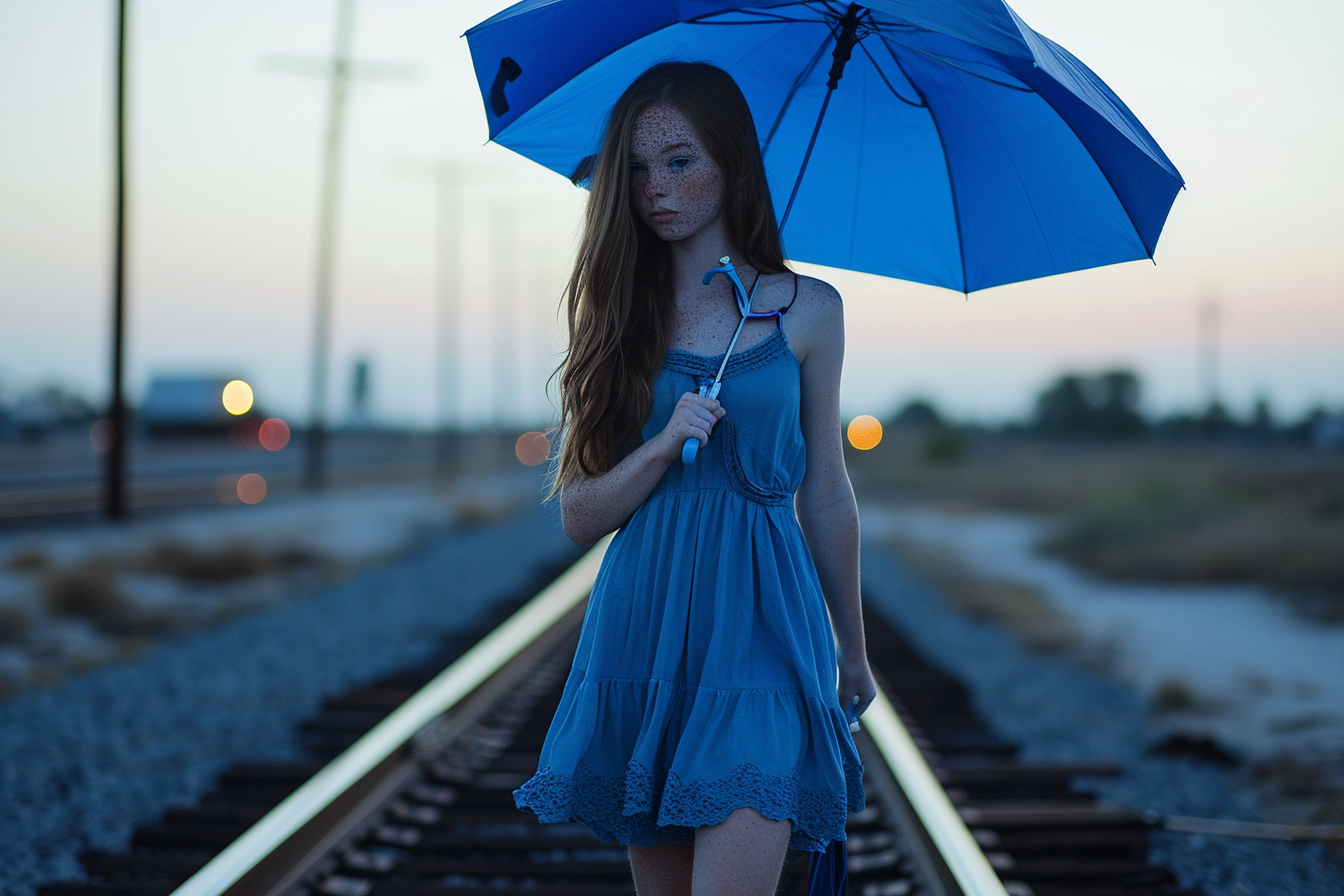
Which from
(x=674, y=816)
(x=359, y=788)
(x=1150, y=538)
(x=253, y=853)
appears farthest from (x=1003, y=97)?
(x=1150, y=538)

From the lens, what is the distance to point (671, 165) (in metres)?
1.95

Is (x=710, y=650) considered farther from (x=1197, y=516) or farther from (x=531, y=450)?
(x=531, y=450)

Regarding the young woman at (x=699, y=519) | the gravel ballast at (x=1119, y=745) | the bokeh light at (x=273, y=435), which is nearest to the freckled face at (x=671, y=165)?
the young woman at (x=699, y=519)

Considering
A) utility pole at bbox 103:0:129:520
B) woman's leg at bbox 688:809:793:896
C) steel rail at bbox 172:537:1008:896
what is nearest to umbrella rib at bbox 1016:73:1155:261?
woman's leg at bbox 688:809:793:896

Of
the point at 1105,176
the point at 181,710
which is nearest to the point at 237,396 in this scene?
the point at 181,710

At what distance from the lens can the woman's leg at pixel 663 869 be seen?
76.6 inches

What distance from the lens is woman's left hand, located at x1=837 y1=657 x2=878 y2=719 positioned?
208 cm

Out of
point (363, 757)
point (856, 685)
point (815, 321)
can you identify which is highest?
point (815, 321)

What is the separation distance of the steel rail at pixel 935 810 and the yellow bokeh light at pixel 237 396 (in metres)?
49.1

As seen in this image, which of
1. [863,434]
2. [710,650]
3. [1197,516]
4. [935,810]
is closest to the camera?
[710,650]

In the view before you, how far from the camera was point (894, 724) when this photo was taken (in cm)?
516

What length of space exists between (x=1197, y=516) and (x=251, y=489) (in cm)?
1958

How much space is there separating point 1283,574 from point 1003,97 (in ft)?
44.8

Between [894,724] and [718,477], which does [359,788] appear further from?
[718,477]
